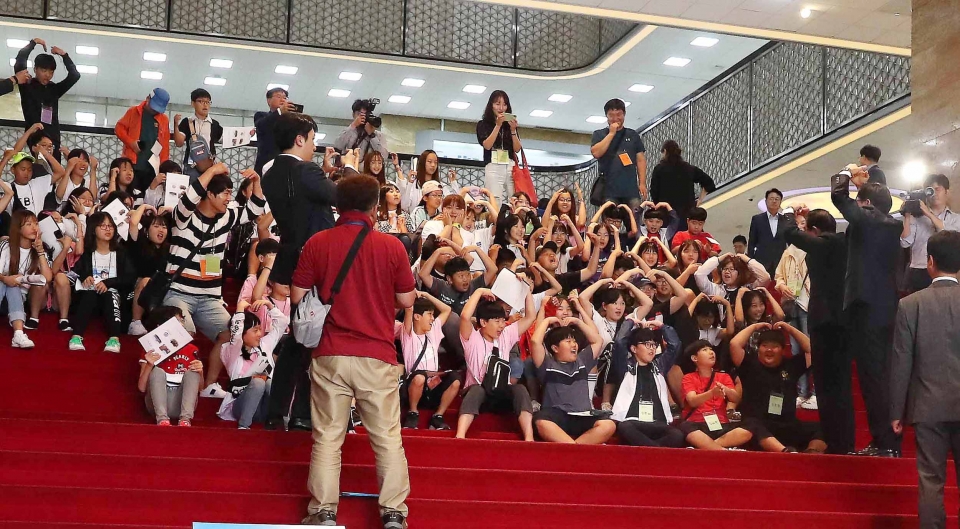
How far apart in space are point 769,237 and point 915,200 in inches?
92.5

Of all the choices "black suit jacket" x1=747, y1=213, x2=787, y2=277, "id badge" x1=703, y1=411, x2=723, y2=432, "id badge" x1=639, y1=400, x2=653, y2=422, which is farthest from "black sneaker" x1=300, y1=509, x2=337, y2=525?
"black suit jacket" x1=747, y1=213, x2=787, y2=277

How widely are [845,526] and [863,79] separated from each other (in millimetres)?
7449

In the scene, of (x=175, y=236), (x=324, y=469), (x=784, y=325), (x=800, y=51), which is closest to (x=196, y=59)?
(x=800, y=51)

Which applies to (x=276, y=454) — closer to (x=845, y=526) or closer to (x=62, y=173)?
(x=845, y=526)

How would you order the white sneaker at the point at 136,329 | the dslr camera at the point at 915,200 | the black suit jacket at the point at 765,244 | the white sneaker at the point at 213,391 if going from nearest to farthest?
the white sneaker at the point at 213,391
the white sneaker at the point at 136,329
the dslr camera at the point at 915,200
the black suit jacket at the point at 765,244

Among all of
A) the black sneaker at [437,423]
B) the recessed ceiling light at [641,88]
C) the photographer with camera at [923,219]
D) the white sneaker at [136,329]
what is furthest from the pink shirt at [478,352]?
the recessed ceiling light at [641,88]

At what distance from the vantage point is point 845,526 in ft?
18.6

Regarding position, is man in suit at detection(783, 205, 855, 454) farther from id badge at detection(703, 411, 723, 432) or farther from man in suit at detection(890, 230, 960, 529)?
man in suit at detection(890, 230, 960, 529)

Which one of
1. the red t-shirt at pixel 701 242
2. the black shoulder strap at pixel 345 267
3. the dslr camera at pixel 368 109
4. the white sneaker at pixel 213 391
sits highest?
the dslr camera at pixel 368 109

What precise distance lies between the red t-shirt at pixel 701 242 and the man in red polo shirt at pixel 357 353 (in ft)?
16.1

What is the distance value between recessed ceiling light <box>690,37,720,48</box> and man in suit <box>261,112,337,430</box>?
9538 millimetres

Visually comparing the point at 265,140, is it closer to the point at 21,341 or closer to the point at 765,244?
the point at 21,341

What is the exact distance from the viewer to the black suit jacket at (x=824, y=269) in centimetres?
677

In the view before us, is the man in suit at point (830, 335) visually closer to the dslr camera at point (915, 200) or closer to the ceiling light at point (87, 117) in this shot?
the dslr camera at point (915, 200)
